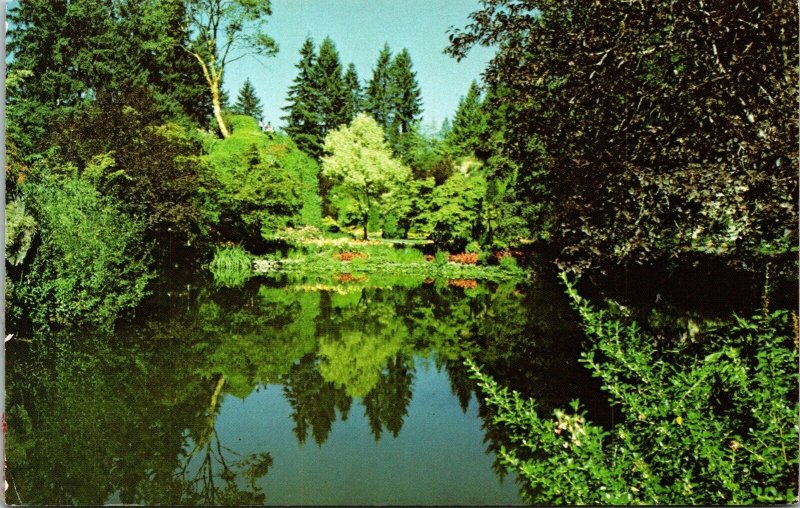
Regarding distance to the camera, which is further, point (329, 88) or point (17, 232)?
point (329, 88)

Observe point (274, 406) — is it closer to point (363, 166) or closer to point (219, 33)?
point (219, 33)

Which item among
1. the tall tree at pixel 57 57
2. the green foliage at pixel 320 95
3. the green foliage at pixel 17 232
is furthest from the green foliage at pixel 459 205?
the green foliage at pixel 17 232

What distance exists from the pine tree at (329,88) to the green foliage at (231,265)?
4.62 m

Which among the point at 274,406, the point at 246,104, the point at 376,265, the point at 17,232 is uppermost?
the point at 246,104

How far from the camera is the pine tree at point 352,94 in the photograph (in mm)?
7500

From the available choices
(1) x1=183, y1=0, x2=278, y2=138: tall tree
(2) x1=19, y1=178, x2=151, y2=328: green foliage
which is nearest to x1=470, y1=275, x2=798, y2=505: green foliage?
(2) x1=19, y1=178, x2=151, y2=328: green foliage

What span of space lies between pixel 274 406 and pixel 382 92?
513cm

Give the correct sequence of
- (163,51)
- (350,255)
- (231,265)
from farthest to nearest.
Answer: (350,255)
(231,265)
(163,51)

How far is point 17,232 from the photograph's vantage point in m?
5.63

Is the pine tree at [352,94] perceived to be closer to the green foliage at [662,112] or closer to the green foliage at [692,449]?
the green foliage at [662,112]

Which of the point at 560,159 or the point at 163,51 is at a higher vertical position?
the point at 163,51

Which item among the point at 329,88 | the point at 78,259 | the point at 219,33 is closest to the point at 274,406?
the point at 78,259

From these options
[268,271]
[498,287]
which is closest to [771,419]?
[498,287]

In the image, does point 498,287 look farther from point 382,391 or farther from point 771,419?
point 771,419
